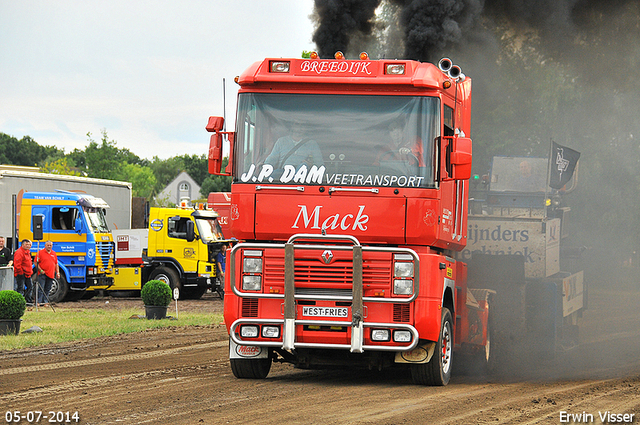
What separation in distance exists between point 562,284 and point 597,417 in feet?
22.4

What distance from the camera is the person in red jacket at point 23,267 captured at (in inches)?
786

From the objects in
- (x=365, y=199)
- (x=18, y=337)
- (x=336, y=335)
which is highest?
(x=365, y=199)

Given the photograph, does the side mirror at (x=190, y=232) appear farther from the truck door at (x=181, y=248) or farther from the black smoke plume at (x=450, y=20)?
the black smoke plume at (x=450, y=20)

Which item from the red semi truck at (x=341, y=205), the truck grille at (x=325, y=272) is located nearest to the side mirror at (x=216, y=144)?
the red semi truck at (x=341, y=205)

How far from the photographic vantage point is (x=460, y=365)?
1200 cm

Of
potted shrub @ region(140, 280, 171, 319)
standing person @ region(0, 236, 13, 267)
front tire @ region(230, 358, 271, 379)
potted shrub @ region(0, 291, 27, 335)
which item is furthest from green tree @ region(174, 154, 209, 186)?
front tire @ region(230, 358, 271, 379)

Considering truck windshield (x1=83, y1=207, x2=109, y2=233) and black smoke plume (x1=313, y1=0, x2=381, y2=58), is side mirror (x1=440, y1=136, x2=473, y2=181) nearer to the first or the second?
black smoke plume (x1=313, y1=0, x2=381, y2=58)

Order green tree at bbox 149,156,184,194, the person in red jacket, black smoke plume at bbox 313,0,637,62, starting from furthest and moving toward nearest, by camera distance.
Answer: green tree at bbox 149,156,184,194 → the person in red jacket → black smoke plume at bbox 313,0,637,62

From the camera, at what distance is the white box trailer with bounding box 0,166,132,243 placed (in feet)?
81.7

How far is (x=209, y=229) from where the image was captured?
26.6 meters

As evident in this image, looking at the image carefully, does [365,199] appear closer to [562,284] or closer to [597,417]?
[597,417]

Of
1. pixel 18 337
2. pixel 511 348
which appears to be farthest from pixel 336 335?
pixel 18 337

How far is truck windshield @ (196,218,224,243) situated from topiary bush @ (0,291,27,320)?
36.9ft

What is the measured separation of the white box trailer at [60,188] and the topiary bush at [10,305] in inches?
386
